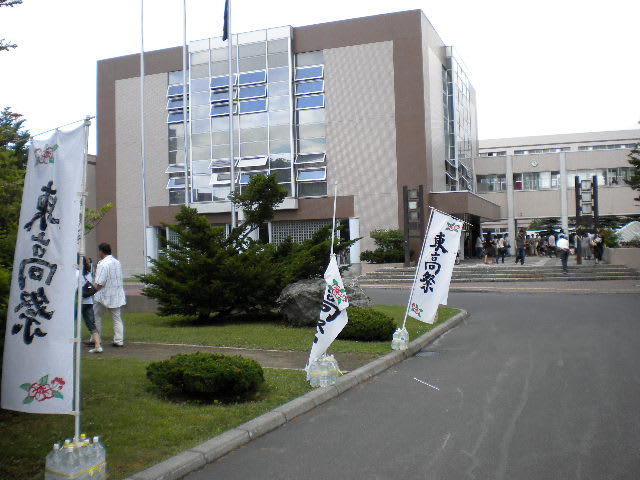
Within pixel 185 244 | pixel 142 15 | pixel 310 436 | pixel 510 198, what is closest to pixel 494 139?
pixel 510 198

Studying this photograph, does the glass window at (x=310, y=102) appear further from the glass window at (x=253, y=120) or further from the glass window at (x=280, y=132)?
the glass window at (x=253, y=120)

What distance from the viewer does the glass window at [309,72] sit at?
131 feet

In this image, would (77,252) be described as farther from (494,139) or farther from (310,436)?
(494,139)

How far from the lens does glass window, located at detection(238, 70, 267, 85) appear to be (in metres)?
41.0

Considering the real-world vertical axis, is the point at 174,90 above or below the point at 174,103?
above

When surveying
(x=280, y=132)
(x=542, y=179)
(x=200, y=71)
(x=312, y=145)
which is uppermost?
(x=200, y=71)

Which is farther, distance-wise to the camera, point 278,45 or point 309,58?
point 278,45

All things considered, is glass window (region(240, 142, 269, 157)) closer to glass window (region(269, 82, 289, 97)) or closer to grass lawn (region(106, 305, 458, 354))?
glass window (region(269, 82, 289, 97))

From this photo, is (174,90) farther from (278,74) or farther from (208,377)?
(208,377)

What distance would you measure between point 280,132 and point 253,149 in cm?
221

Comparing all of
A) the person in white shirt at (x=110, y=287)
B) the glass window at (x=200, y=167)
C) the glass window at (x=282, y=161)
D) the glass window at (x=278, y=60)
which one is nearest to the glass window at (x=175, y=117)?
the glass window at (x=200, y=167)

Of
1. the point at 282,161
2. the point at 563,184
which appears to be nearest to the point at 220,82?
the point at 282,161

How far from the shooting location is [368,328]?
11.5 m

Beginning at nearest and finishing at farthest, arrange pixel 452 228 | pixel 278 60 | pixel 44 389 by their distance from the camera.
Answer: pixel 44 389, pixel 452 228, pixel 278 60
